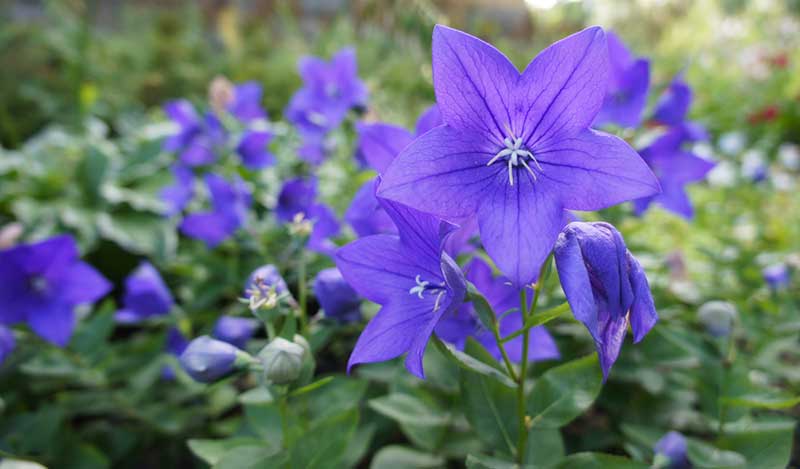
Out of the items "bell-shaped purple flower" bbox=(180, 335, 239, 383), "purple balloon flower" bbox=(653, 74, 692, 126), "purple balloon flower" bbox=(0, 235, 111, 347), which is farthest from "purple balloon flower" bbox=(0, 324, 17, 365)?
"purple balloon flower" bbox=(653, 74, 692, 126)

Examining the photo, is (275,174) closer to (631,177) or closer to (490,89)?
(490,89)

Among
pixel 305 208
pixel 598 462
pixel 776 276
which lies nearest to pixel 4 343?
pixel 305 208

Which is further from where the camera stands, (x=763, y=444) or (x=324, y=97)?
(x=324, y=97)

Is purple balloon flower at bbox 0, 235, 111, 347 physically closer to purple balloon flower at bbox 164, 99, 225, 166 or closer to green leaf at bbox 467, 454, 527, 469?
purple balloon flower at bbox 164, 99, 225, 166

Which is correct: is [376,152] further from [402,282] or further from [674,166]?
[674,166]

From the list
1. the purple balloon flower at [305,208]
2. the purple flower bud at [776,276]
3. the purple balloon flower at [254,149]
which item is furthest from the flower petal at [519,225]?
the purple balloon flower at [254,149]

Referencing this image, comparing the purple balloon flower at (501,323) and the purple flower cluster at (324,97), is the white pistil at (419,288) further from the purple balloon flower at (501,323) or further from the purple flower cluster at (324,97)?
the purple flower cluster at (324,97)

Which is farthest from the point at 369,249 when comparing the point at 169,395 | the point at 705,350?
the point at 169,395
